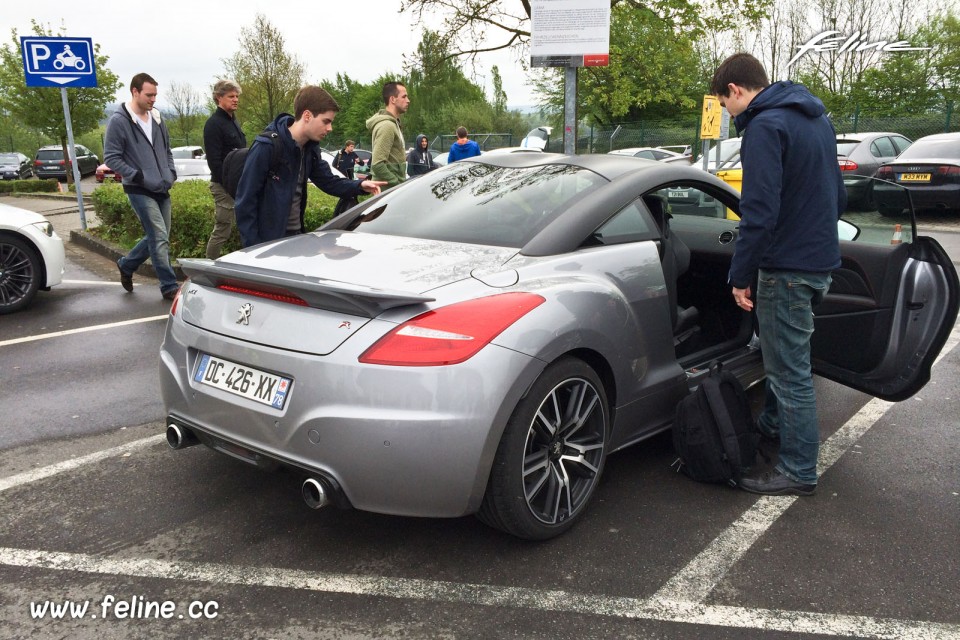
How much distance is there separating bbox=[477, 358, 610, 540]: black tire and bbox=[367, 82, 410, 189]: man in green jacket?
443 cm

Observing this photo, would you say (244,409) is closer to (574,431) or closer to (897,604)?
(574,431)

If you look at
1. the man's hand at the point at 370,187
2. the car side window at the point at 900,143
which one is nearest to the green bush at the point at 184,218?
the man's hand at the point at 370,187

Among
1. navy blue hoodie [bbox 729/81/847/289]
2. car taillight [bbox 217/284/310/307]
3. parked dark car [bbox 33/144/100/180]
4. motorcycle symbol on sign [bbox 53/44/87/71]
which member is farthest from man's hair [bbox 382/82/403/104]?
parked dark car [bbox 33/144/100/180]

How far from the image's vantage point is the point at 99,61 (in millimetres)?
30969

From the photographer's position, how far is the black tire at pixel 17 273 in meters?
6.58

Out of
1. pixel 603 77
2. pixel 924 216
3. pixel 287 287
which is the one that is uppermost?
pixel 603 77

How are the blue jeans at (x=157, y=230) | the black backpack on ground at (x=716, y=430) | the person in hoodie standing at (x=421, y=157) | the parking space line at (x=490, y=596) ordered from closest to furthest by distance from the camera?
the parking space line at (x=490, y=596)
the black backpack on ground at (x=716, y=430)
the blue jeans at (x=157, y=230)
the person in hoodie standing at (x=421, y=157)

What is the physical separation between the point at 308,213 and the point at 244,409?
6.01 m

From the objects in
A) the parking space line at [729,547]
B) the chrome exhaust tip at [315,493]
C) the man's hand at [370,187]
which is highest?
the man's hand at [370,187]

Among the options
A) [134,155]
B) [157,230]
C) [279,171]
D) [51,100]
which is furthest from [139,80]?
[51,100]

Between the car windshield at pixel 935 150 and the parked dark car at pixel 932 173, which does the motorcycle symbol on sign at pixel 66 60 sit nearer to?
the parked dark car at pixel 932 173

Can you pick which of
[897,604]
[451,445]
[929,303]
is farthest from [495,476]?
[929,303]

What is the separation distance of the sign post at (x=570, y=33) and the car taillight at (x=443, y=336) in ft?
21.2

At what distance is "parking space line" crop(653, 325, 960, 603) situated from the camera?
2.60 metres
